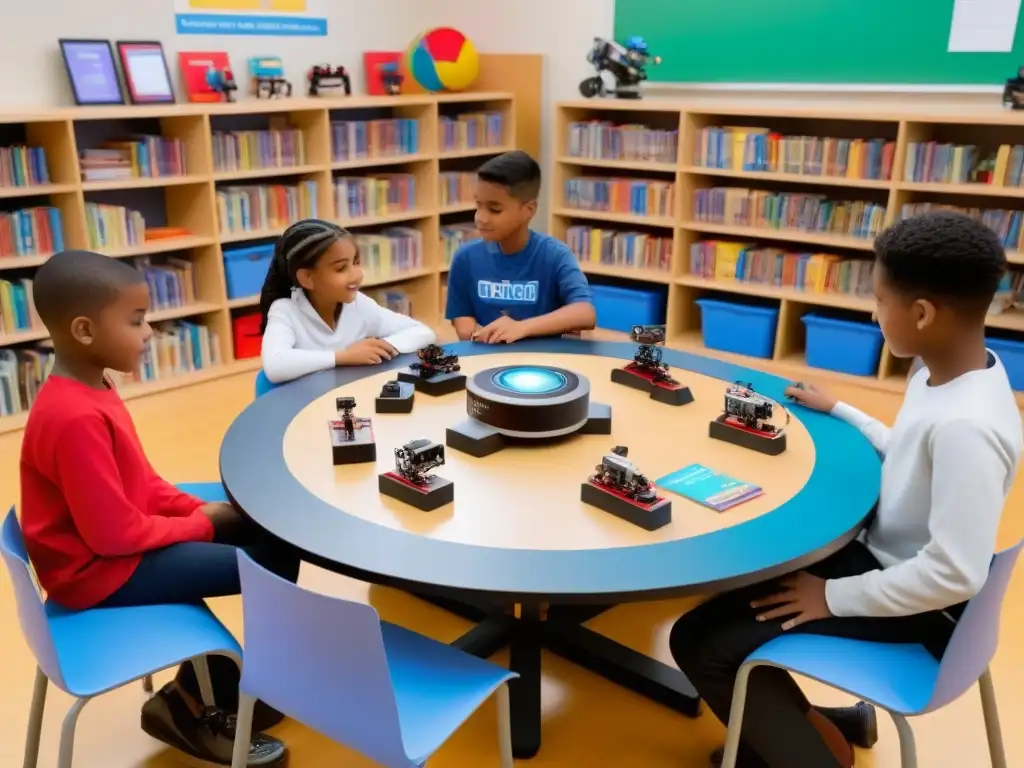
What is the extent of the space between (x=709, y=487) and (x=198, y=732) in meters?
1.27

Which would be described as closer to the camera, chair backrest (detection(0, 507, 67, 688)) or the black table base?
chair backrest (detection(0, 507, 67, 688))

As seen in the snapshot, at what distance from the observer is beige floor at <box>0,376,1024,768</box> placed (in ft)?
6.97

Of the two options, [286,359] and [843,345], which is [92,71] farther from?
[843,345]

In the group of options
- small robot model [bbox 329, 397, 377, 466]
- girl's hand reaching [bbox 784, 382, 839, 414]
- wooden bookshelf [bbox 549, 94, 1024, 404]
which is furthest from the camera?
wooden bookshelf [bbox 549, 94, 1024, 404]

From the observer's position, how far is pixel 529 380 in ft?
7.09

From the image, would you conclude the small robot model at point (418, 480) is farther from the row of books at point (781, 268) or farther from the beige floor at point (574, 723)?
the row of books at point (781, 268)

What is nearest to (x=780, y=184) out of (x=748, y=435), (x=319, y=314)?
(x=319, y=314)

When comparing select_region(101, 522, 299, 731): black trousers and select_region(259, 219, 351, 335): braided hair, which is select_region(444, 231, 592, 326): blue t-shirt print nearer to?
select_region(259, 219, 351, 335): braided hair

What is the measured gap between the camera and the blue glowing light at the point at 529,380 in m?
2.11

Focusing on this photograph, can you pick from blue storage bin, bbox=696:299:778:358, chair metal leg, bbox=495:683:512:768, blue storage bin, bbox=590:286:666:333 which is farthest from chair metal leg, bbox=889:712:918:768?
blue storage bin, bbox=590:286:666:333

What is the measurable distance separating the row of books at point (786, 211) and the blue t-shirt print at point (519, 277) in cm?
220

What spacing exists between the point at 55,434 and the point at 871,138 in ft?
14.5

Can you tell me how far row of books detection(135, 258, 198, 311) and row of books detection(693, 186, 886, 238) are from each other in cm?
287

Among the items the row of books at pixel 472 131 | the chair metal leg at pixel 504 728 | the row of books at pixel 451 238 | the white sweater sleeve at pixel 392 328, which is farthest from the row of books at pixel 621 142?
the chair metal leg at pixel 504 728
